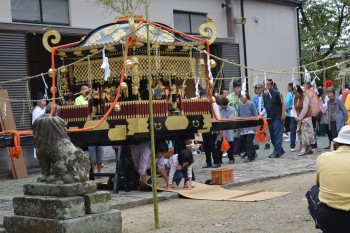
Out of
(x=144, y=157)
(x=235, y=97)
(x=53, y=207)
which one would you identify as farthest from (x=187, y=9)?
(x=53, y=207)

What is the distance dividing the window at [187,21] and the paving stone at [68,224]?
40.9 ft

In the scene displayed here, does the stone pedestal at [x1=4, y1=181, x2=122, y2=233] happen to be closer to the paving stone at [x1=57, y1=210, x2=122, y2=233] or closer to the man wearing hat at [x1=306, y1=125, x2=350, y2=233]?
the paving stone at [x1=57, y1=210, x2=122, y2=233]

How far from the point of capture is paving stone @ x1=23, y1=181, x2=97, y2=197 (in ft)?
22.6

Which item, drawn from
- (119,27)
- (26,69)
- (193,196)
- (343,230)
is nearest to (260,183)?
(193,196)

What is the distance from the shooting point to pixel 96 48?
10.1m

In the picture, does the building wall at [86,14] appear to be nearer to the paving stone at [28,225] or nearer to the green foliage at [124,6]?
the green foliage at [124,6]

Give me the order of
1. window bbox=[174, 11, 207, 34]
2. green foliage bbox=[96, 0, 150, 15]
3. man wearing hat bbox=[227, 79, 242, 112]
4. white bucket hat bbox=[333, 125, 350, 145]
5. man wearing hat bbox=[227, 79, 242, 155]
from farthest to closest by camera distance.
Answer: window bbox=[174, 11, 207, 34], man wearing hat bbox=[227, 79, 242, 112], man wearing hat bbox=[227, 79, 242, 155], green foliage bbox=[96, 0, 150, 15], white bucket hat bbox=[333, 125, 350, 145]

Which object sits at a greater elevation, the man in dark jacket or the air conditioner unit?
the air conditioner unit

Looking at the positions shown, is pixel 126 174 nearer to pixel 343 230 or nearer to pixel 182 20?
pixel 343 230

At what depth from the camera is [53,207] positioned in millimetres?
6801

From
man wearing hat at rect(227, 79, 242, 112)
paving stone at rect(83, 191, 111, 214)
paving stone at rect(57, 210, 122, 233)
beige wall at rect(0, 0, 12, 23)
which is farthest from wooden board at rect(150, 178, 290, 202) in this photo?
beige wall at rect(0, 0, 12, 23)

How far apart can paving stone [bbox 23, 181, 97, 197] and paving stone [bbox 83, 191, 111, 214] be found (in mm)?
79

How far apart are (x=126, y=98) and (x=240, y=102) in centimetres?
529

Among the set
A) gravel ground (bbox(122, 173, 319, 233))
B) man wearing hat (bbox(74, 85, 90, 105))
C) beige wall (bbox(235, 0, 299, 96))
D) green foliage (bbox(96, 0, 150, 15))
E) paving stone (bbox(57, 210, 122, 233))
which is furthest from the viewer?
beige wall (bbox(235, 0, 299, 96))
